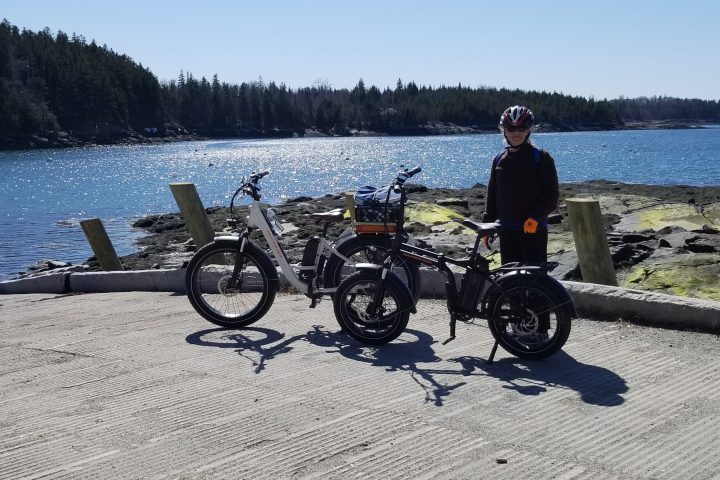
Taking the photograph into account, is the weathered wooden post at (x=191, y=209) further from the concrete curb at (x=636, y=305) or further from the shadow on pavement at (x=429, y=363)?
the shadow on pavement at (x=429, y=363)

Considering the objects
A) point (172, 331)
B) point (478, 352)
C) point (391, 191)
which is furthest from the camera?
point (172, 331)

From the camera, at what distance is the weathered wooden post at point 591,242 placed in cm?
819

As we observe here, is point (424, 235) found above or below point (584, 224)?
below

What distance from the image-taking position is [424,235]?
19859mm

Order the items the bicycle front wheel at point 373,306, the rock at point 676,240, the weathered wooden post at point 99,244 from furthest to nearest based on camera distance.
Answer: the rock at point 676,240
the weathered wooden post at point 99,244
the bicycle front wheel at point 373,306

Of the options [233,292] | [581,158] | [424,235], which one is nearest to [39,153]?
[581,158]

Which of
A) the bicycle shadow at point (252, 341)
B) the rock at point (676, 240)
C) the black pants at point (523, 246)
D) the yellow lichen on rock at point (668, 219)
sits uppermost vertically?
the black pants at point (523, 246)

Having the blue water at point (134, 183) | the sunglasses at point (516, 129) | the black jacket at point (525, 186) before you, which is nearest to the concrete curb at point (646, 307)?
the black jacket at point (525, 186)

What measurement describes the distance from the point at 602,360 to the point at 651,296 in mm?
1262

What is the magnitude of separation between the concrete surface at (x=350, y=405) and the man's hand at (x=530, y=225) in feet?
3.05

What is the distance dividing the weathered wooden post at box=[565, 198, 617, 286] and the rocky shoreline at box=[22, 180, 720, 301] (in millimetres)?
934

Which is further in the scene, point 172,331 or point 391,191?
point 172,331

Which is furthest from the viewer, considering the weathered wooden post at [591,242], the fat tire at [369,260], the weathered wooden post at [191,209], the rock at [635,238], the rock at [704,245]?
the rock at [635,238]

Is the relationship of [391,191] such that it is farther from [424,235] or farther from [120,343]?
[424,235]
